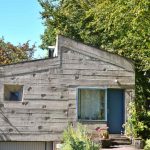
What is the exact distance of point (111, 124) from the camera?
2294 centimetres

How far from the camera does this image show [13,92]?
73.9 ft

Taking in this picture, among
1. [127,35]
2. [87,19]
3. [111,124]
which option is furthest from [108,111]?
[87,19]

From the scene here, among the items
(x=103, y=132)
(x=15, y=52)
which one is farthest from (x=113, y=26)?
(x=15, y=52)

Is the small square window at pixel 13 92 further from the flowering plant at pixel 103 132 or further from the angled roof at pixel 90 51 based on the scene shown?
the flowering plant at pixel 103 132

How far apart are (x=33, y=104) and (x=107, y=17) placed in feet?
17.4

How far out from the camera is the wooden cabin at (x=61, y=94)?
22328 mm

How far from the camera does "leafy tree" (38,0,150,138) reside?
21.2 meters

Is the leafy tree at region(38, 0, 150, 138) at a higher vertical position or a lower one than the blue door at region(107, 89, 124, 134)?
higher

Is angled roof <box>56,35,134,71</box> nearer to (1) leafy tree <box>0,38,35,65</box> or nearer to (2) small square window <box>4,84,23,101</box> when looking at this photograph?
(2) small square window <box>4,84,23,101</box>

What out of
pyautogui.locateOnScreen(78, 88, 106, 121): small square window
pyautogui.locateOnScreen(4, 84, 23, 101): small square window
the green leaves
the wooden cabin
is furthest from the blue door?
pyautogui.locateOnScreen(4, 84, 23, 101): small square window

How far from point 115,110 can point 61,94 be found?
2.69 meters

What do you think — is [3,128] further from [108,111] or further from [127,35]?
[127,35]

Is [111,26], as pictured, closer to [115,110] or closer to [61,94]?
[115,110]

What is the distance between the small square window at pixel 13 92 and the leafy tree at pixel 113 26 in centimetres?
520
